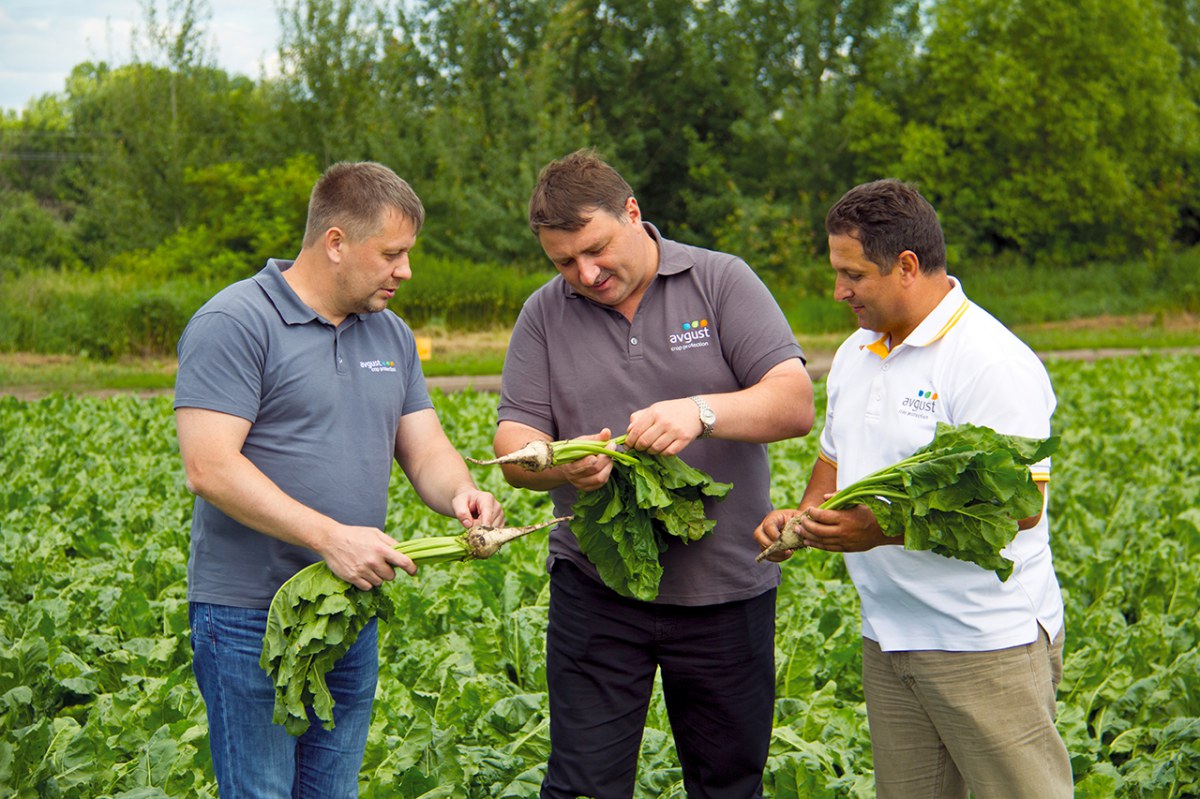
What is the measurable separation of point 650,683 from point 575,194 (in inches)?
60.0

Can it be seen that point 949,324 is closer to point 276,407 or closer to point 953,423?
point 953,423

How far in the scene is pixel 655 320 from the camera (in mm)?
3660

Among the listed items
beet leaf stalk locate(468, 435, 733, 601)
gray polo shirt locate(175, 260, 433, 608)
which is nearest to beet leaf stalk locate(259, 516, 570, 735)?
gray polo shirt locate(175, 260, 433, 608)

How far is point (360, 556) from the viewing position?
3.14 metres

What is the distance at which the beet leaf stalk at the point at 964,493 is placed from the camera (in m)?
2.99

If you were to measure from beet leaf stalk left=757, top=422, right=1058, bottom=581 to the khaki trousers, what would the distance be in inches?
11.6

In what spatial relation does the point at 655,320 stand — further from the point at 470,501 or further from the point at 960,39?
the point at 960,39

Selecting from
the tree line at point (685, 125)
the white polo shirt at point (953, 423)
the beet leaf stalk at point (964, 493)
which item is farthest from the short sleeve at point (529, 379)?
the tree line at point (685, 125)

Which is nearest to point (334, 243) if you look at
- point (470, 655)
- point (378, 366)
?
point (378, 366)

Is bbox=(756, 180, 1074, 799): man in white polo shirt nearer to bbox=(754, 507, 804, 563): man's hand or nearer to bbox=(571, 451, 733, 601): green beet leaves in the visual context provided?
bbox=(754, 507, 804, 563): man's hand

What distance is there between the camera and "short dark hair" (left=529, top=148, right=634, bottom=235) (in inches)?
134

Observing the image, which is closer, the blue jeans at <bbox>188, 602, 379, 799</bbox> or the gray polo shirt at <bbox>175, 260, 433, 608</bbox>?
the gray polo shirt at <bbox>175, 260, 433, 608</bbox>

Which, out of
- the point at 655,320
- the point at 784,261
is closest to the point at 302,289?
the point at 655,320

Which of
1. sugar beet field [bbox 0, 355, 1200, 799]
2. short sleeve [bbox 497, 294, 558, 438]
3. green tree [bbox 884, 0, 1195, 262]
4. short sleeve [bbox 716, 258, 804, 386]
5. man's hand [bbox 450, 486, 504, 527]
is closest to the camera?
man's hand [bbox 450, 486, 504, 527]
